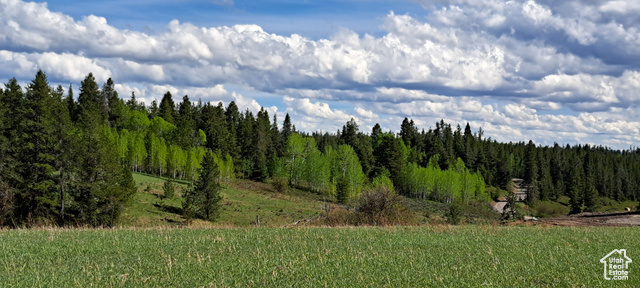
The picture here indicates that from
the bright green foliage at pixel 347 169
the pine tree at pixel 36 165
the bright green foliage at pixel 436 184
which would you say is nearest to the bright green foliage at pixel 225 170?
the bright green foliage at pixel 347 169

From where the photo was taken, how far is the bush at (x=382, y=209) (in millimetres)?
32062

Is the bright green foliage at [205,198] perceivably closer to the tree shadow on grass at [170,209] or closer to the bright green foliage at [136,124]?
the tree shadow on grass at [170,209]

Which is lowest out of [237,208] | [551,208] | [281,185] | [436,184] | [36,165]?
[551,208]

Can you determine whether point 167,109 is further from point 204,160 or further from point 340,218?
point 340,218

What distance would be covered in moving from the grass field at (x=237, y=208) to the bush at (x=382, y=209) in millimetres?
14873

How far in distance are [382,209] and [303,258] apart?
17984mm

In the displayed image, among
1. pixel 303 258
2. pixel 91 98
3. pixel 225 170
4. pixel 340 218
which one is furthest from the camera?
pixel 91 98

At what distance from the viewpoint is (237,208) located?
236 feet

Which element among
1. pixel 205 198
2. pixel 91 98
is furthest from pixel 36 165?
pixel 91 98

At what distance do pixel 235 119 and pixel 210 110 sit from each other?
16.8 meters

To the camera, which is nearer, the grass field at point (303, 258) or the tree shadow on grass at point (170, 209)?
the grass field at point (303, 258)

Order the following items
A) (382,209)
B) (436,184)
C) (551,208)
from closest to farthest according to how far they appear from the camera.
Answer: (382,209) → (436,184) → (551,208)

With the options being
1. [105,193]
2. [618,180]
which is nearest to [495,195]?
[618,180]

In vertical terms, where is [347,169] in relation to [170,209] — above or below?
above
